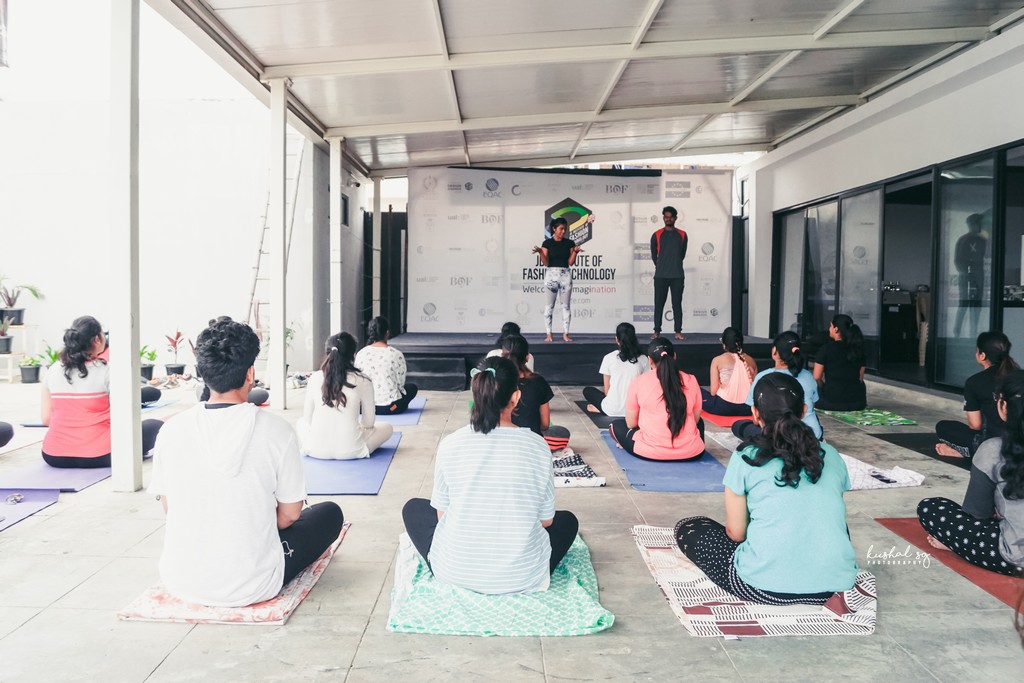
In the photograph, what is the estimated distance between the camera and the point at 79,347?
14.1 feet

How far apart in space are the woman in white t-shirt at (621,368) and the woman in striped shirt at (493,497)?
132 inches

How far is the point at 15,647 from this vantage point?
2.23 meters

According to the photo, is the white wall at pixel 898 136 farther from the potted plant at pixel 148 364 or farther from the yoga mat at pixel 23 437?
the potted plant at pixel 148 364

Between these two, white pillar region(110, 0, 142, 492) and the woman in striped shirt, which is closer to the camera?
the woman in striped shirt

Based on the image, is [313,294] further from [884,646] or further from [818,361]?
[884,646]

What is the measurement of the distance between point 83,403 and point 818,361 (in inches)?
238

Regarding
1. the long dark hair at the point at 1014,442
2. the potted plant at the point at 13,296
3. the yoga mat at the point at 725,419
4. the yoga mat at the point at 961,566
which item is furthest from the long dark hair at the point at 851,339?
the potted plant at the point at 13,296

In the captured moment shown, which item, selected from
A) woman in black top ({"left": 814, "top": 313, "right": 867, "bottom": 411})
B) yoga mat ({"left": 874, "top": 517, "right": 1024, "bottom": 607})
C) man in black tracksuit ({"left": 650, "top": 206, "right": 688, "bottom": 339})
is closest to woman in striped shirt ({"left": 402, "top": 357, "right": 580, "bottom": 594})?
yoga mat ({"left": 874, "top": 517, "right": 1024, "bottom": 607})

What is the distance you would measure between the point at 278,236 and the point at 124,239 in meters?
2.76

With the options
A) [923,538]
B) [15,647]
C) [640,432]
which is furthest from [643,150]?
[15,647]

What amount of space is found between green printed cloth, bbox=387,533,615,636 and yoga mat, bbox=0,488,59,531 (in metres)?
2.08

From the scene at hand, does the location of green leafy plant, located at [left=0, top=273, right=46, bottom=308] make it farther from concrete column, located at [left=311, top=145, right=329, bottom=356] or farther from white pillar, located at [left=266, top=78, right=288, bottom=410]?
white pillar, located at [left=266, top=78, right=288, bottom=410]

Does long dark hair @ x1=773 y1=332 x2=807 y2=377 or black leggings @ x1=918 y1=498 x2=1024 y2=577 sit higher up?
long dark hair @ x1=773 y1=332 x2=807 y2=377

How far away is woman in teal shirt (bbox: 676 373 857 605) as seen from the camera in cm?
235
